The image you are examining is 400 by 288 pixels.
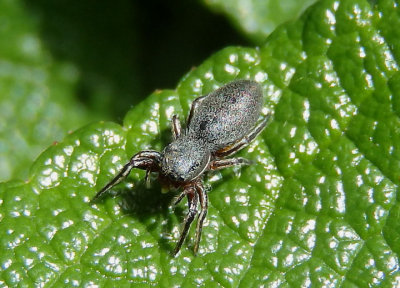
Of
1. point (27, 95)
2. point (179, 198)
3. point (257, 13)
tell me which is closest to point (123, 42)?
point (27, 95)

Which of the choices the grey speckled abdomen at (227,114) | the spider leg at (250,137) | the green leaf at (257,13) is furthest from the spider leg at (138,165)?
the green leaf at (257,13)

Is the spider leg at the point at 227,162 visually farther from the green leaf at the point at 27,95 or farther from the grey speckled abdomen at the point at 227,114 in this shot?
the green leaf at the point at 27,95

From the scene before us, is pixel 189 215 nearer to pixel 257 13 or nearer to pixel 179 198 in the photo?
pixel 179 198

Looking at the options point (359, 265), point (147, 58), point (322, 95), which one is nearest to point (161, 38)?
point (147, 58)

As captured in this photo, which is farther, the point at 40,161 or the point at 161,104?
the point at 161,104

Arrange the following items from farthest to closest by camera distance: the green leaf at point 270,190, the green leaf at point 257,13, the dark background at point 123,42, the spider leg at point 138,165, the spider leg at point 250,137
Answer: the dark background at point 123,42
the green leaf at point 257,13
the spider leg at point 250,137
the spider leg at point 138,165
the green leaf at point 270,190

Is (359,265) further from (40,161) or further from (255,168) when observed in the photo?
(40,161)
